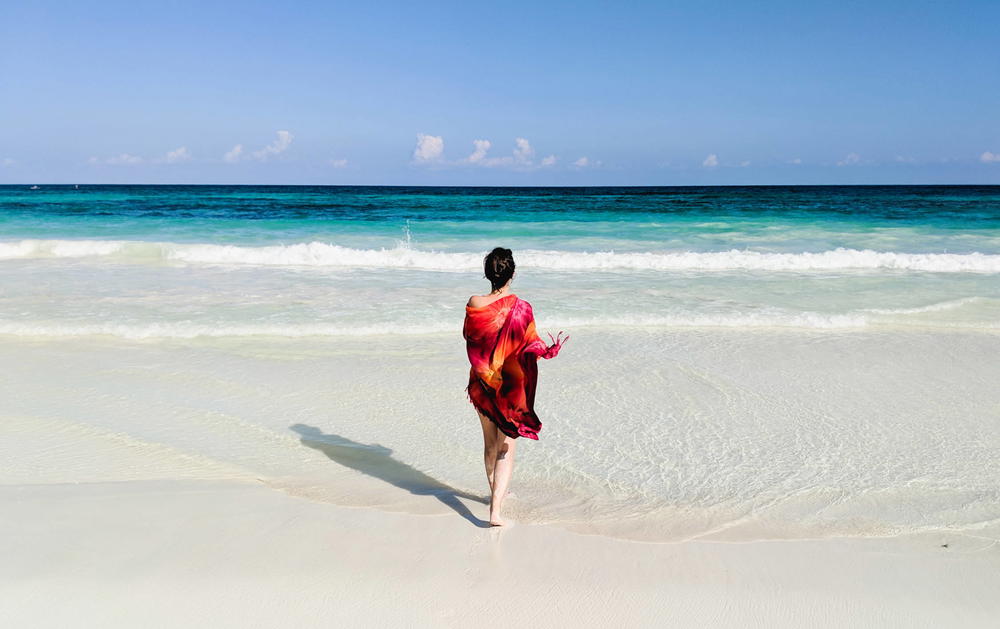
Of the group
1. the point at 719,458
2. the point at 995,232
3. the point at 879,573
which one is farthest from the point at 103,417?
the point at 995,232

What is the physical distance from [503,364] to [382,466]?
1339mm

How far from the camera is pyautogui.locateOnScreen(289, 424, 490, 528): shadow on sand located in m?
3.96

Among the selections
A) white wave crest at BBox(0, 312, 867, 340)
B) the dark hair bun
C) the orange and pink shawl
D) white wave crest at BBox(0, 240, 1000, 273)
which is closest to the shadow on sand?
the orange and pink shawl

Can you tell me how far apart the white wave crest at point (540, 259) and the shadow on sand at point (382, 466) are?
10563mm

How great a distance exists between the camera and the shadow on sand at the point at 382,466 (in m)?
3.96

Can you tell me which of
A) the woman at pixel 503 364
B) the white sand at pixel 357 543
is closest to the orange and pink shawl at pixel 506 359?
the woman at pixel 503 364

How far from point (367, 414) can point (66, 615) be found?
2679 millimetres

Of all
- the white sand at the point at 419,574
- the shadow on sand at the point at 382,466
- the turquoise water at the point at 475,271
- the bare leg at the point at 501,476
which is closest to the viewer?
the white sand at the point at 419,574

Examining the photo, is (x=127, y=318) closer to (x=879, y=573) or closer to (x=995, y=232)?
(x=879, y=573)

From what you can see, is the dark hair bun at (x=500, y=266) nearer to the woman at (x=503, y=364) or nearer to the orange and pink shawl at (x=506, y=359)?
the woman at (x=503, y=364)

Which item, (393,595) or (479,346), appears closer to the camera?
(393,595)

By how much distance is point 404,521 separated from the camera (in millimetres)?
3602

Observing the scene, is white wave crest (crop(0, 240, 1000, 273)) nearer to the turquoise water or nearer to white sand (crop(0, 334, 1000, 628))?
the turquoise water

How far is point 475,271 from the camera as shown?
15.5 meters
